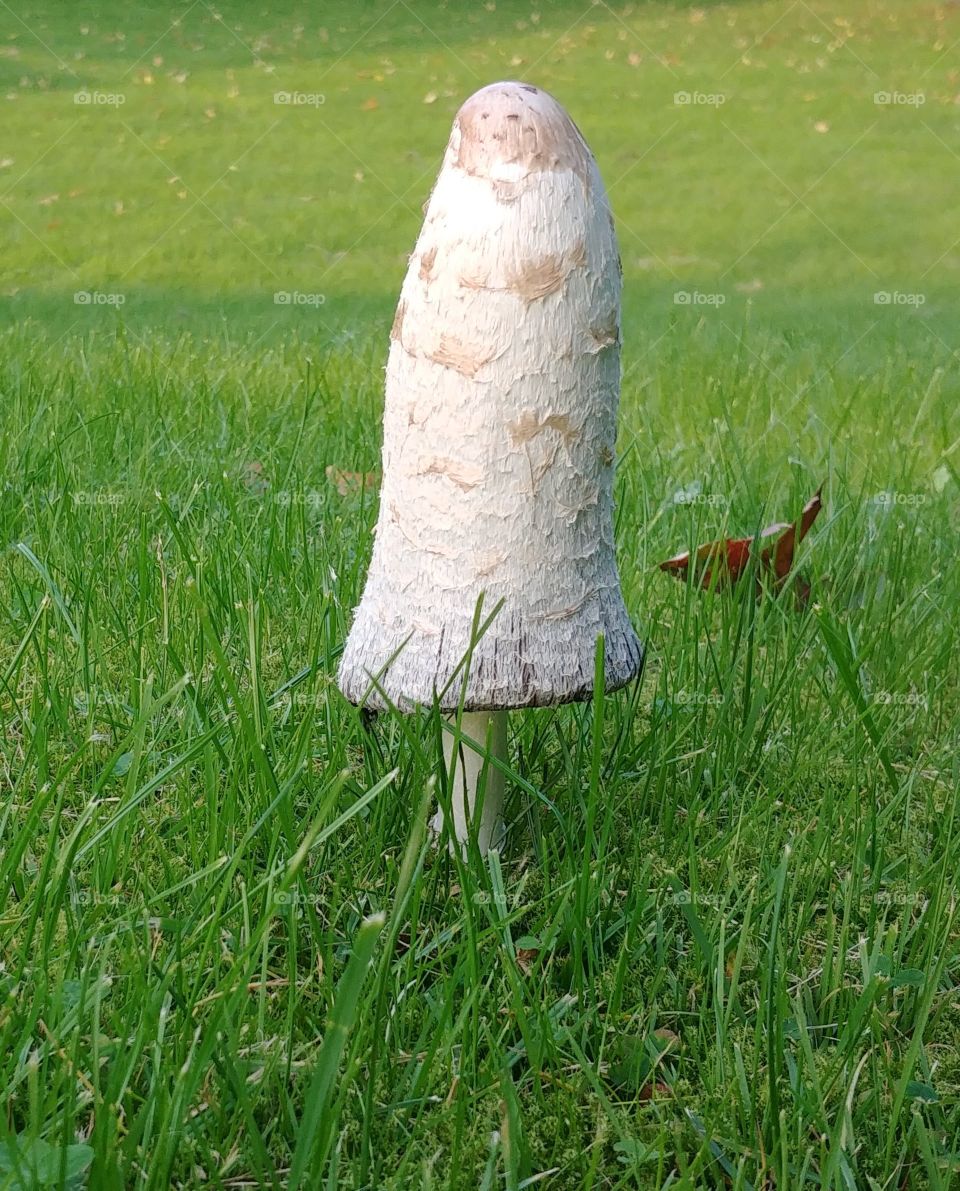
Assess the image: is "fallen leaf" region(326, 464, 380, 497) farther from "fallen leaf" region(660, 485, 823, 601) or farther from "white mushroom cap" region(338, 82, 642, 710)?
"white mushroom cap" region(338, 82, 642, 710)

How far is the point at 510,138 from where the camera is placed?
175 centimetres

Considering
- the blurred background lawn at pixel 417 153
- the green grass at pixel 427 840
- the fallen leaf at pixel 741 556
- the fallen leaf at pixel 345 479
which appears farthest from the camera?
the blurred background lawn at pixel 417 153

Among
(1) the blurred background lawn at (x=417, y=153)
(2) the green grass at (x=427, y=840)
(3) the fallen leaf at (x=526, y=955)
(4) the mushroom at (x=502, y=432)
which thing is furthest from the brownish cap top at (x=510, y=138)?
(1) the blurred background lawn at (x=417, y=153)

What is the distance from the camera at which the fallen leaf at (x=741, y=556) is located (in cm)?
290

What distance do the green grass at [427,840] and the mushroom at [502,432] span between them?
0.57ft

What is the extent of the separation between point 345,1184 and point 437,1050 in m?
0.21

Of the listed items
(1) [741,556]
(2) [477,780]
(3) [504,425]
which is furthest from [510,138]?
(1) [741,556]

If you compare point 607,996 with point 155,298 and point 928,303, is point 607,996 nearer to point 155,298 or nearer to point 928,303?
point 155,298

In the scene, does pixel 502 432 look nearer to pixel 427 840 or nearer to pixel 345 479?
pixel 427 840

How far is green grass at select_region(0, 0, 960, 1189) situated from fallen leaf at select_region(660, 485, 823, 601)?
72 mm

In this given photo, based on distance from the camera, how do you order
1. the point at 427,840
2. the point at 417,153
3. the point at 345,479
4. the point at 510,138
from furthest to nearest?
the point at 417,153 → the point at 345,479 → the point at 427,840 → the point at 510,138

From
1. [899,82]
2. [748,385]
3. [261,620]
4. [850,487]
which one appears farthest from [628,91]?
[261,620]

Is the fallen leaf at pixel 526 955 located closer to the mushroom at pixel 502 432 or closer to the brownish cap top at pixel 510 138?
the mushroom at pixel 502 432

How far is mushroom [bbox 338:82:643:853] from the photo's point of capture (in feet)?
5.76
